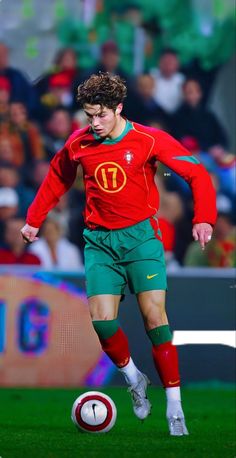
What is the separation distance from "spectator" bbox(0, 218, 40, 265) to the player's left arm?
4.37 m

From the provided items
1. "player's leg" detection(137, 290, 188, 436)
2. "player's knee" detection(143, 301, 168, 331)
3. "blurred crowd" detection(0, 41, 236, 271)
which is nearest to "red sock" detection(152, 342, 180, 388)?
"player's leg" detection(137, 290, 188, 436)

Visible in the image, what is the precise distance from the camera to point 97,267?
20.5 ft

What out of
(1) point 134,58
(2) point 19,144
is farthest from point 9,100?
(1) point 134,58

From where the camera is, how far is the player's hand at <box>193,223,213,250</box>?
5938mm

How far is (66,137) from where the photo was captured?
35.5 ft

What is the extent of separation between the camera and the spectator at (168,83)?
1093cm

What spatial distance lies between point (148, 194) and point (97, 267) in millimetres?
508

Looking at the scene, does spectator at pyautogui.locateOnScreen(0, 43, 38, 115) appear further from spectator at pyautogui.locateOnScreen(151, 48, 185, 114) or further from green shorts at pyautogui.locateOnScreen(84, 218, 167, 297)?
green shorts at pyautogui.locateOnScreen(84, 218, 167, 297)

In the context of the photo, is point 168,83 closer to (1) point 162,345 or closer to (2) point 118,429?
(2) point 118,429

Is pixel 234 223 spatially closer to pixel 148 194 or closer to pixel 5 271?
pixel 5 271

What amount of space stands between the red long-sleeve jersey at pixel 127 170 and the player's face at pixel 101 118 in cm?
15

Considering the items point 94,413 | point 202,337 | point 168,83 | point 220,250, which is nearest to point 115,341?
point 94,413

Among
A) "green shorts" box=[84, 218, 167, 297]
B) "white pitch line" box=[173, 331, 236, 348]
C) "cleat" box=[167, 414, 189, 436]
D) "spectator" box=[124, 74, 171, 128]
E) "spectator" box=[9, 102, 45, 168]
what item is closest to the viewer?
"cleat" box=[167, 414, 189, 436]

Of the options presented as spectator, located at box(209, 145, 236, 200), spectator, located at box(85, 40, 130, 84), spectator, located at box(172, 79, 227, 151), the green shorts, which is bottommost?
spectator, located at box(209, 145, 236, 200)
